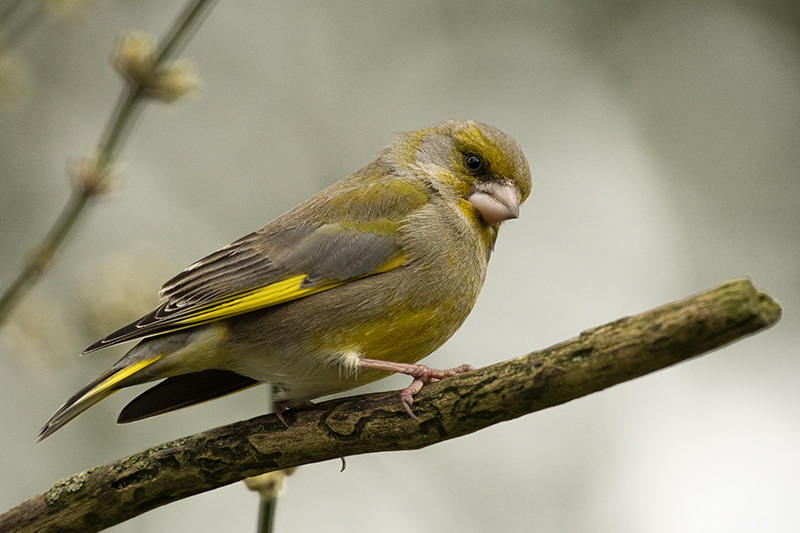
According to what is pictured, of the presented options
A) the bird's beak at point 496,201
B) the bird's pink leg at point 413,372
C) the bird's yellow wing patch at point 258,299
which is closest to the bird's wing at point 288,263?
the bird's yellow wing patch at point 258,299

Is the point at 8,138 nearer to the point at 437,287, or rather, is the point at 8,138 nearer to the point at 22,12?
the point at 22,12

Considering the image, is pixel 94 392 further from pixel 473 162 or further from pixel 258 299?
pixel 473 162

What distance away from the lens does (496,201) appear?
369cm

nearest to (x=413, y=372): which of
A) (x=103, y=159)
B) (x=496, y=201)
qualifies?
(x=496, y=201)

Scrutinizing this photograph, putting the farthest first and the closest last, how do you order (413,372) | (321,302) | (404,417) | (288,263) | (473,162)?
(473,162) → (288,263) → (321,302) → (413,372) → (404,417)

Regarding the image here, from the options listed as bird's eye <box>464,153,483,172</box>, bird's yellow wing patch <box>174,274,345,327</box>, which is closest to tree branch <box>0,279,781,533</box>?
bird's yellow wing patch <box>174,274,345,327</box>

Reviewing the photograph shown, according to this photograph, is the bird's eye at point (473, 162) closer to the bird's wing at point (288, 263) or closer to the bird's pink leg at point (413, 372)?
the bird's wing at point (288, 263)

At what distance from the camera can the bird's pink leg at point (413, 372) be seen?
279 cm

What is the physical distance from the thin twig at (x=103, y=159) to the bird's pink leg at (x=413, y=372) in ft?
3.98

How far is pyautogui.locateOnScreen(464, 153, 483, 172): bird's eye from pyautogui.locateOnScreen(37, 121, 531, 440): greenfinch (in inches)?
5.4

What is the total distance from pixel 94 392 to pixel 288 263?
0.94 meters

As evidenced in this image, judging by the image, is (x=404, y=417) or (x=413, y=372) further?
(x=413, y=372)

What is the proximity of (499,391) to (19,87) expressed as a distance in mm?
2102

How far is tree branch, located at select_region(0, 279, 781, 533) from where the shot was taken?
2180 millimetres
